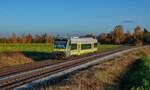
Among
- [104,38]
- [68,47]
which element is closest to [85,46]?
[68,47]

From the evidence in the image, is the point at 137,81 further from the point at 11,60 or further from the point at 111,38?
the point at 111,38

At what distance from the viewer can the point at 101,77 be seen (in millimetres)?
23984

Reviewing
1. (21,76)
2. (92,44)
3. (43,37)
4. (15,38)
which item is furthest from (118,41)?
(21,76)

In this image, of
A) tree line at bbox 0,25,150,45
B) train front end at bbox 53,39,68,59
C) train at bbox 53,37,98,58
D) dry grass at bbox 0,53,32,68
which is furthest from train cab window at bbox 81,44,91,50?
tree line at bbox 0,25,150,45

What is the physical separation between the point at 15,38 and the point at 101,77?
12116 centimetres

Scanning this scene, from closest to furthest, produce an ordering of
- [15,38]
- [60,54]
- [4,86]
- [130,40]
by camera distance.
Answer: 1. [4,86]
2. [60,54]
3. [15,38]
4. [130,40]

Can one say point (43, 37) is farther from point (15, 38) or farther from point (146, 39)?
point (146, 39)

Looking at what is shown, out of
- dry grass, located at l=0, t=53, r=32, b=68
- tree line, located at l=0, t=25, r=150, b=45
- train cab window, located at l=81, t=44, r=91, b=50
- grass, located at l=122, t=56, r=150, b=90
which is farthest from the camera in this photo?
tree line, located at l=0, t=25, r=150, b=45

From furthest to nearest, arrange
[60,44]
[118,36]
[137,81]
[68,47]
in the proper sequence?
[118,36], [68,47], [60,44], [137,81]

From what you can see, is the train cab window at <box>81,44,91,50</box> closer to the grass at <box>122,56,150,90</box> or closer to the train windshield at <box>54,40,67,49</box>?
the train windshield at <box>54,40,67,49</box>

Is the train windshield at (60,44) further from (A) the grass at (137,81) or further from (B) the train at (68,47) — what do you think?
(A) the grass at (137,81)

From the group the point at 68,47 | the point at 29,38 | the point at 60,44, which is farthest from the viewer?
the point at 29,38

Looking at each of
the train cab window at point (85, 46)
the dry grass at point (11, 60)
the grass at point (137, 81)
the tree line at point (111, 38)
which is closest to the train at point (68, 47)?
the train cab window at point (85, 46)

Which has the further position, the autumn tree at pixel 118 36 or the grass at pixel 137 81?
the autumn tree at pixel 118 36
